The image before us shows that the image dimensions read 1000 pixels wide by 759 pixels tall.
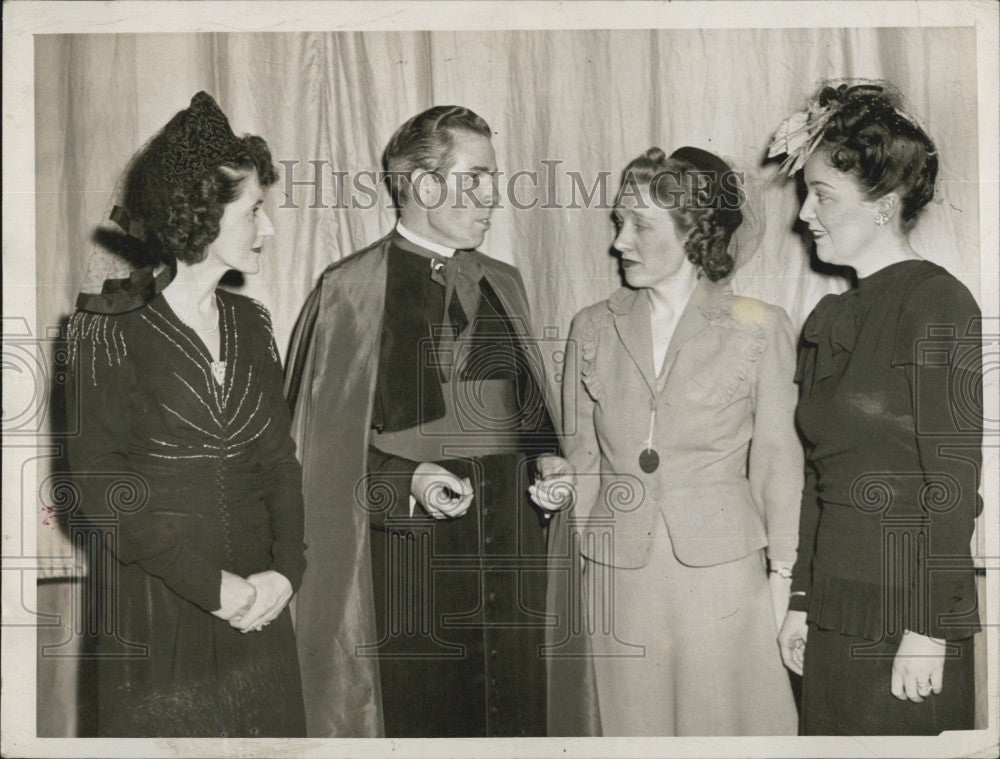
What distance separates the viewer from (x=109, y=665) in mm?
2441

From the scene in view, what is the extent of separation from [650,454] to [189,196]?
1.21 meters

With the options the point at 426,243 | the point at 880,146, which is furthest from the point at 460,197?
the point at 880,146

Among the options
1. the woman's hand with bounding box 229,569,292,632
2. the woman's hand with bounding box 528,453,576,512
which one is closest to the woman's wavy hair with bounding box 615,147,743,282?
the woman's hand with bounding box 528,453,576,512

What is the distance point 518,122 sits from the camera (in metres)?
2.46

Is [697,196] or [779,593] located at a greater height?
[697,196]

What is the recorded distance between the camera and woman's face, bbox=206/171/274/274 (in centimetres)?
242

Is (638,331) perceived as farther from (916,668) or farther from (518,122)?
(916,668)

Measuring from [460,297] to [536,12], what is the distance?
28.0 inches

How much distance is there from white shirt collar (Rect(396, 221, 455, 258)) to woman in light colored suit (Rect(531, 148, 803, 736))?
0.36m

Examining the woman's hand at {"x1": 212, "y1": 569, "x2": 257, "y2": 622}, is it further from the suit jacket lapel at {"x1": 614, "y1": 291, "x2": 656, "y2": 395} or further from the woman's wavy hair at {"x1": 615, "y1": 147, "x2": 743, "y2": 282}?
the woman's wavy hair at {"x1": 615, "y1": 147, "x2": 743, "y2": 282}

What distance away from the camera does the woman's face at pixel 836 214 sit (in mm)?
2387

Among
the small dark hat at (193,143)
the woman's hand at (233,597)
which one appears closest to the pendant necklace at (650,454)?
the woman's hand at (233,597)

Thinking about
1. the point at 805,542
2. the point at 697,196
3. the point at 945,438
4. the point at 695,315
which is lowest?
the point at 805,542

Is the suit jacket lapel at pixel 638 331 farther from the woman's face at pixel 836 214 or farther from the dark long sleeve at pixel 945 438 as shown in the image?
the dark long sleeve at pixel 945 438
